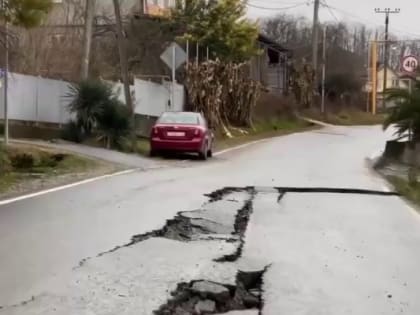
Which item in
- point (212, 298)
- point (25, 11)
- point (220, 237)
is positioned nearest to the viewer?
point (212, 298)

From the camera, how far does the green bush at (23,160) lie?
19.7 m

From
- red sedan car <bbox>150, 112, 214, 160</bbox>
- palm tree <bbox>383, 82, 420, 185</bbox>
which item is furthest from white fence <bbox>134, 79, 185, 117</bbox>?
palm tree <bbox>383, 82, 420, 185</bbox>

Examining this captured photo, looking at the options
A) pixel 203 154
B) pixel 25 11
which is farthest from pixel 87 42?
pixel 25 11

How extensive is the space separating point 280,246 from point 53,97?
65.8 ft

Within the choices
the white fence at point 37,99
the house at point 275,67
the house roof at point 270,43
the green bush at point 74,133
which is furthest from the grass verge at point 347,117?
the green bush at point 74,133

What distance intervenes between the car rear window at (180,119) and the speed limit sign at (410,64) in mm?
7033

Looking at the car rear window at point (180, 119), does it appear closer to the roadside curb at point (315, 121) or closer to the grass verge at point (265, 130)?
the grass verge at point (265, 130)

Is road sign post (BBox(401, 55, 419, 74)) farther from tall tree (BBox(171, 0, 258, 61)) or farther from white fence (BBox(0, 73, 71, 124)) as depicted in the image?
tall tree (BBox(171, 0, 258, 61))

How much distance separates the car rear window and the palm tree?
6.03m

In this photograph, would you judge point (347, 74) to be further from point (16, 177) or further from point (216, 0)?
point (16, 177)

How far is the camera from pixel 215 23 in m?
44.8

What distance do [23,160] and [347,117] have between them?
62.7 metres

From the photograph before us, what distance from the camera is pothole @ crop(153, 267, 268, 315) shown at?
660cm

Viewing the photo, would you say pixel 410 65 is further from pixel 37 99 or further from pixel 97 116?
pixel 37 99
